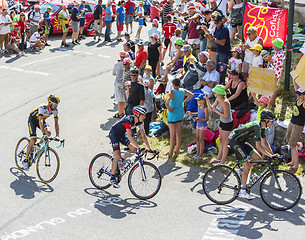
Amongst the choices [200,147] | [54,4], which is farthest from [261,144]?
[54,4]

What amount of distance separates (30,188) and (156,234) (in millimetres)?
3265

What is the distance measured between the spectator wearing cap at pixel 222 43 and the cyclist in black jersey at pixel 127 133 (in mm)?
4338

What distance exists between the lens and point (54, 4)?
23.7m

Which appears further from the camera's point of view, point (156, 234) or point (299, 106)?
point (299, 106)

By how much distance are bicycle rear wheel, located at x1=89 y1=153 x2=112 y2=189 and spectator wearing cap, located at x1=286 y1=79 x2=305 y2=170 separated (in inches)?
156

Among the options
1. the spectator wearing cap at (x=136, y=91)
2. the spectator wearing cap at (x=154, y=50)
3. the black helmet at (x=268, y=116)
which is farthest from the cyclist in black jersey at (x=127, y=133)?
the spectator wearing cap at (x=154, y=50)

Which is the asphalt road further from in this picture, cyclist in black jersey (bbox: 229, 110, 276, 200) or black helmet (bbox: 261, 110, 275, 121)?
black helmet (bbox: 261, 110, 275, 121)

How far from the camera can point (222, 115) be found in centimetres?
1049

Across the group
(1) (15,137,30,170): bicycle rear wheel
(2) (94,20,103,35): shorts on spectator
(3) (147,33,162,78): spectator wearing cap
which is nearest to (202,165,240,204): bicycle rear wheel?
(1) (15,137,30,170): bicycle rear wheel

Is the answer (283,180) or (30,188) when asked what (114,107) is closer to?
(30,188)

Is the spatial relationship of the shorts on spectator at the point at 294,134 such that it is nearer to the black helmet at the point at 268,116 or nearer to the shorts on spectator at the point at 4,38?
the black helmet at the point at 268,116

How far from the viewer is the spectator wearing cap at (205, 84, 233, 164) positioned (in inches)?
408

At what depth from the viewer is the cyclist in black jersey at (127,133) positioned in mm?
9438

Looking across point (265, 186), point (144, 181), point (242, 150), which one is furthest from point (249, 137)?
point (144, 181)
